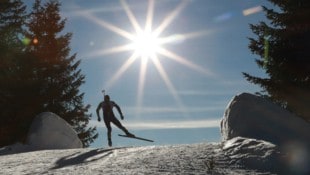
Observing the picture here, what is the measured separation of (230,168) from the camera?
7.32 metres

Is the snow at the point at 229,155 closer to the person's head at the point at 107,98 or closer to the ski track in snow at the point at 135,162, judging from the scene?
the ski track in snow at the point at 135,162

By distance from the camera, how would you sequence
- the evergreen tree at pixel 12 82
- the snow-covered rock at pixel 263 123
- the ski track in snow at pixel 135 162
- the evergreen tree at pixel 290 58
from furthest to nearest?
the evergreen tree at pixel 12 82
the evergreen tree at pixel 290 58
the snow-covered rock at pixel 263 123
the ski track in snow at pixel 135 162

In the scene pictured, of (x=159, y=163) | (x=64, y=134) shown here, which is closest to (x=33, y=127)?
(x=64, y=134)

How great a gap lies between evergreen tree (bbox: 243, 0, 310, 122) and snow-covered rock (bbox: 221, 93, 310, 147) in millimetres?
7536

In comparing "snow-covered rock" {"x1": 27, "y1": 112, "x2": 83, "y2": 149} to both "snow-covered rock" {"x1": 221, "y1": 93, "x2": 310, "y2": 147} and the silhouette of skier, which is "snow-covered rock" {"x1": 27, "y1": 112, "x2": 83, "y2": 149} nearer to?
the silhouette of skier

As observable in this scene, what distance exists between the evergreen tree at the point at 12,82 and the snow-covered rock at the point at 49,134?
757cm

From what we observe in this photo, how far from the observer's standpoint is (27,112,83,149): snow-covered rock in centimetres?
1742

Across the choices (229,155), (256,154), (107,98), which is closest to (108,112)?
(107,98)

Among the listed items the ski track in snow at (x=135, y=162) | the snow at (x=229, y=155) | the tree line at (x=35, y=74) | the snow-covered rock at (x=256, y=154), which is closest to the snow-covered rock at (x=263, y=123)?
the snow at (x=229, y=155)

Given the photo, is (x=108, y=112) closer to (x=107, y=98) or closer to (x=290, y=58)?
(x=107, y=98)

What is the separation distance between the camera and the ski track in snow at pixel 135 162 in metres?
7.44

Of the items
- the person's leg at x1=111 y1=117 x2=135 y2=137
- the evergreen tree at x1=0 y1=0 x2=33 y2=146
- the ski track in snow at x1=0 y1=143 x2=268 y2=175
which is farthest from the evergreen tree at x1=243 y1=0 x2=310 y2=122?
the evergreen tree at x1=0 y1=0 x2=33 y2=146

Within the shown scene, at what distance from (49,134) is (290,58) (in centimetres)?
973

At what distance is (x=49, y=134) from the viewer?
689 inches
